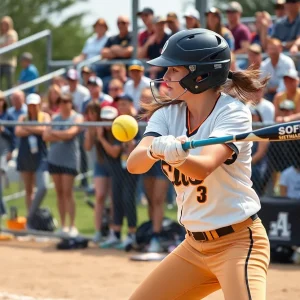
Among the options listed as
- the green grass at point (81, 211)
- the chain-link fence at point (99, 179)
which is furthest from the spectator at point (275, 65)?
the green grass at point (81, 211)

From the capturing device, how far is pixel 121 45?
14008 millimetres

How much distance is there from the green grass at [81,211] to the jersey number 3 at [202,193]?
7278mm

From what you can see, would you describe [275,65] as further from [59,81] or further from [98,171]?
[59,81]

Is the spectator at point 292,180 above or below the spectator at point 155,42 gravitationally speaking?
below

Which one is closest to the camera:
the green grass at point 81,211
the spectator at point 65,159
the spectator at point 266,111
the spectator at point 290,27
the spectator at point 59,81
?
the spectator at point 266,111

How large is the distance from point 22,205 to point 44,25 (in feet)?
83.4

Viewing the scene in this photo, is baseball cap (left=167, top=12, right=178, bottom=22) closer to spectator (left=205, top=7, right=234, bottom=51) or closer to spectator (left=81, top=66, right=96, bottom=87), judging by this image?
spectator (left=205, top=7, right=234, bottom=51)

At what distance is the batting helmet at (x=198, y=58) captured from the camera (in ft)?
14.4

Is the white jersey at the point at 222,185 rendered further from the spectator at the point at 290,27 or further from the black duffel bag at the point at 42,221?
the spectator at the point at 290,27

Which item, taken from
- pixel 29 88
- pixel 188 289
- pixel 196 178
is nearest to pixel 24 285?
pixel 188 289

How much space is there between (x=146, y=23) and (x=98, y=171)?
3.91m

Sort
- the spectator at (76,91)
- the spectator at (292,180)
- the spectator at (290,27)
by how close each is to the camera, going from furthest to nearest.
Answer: the spectator at (76,91) < the spectator at (290,27) < the spectator at (292,180)

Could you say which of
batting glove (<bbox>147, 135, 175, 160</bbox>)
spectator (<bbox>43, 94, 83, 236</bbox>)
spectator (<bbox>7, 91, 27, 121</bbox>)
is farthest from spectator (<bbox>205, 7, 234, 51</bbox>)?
batting glove (<bbox>147, 135, 175, 160</bbox>)

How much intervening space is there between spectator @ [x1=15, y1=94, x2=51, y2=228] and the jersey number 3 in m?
7.06
